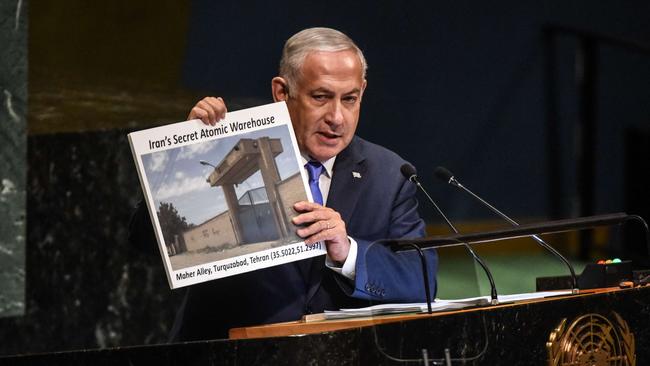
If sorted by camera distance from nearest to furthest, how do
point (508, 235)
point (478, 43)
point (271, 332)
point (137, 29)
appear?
point (271, 332)
point (508, 235)
point (137, 29)
point (478, 43)

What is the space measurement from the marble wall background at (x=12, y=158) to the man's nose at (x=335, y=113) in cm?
161

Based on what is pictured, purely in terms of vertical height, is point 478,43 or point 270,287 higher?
point 478,43

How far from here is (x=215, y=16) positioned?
15.7 feet

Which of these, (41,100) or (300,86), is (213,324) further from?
(41,100)

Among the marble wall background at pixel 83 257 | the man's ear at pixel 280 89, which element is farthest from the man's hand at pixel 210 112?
the marble wall background at pixel 83 257

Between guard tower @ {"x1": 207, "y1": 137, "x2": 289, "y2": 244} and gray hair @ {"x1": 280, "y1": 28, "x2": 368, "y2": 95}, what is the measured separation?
526 millimetres

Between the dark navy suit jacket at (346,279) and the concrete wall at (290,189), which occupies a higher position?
the concrete wall at (290,189)

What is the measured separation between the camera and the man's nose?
292 cm

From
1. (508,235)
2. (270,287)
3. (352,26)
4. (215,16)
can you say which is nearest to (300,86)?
(270,287)

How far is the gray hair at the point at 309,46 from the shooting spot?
2.95 meters

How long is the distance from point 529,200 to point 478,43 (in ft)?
2.97

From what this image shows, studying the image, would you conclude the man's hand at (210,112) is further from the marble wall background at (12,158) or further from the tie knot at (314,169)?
the marble wall background at (12,158)

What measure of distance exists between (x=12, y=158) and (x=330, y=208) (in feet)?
5.78

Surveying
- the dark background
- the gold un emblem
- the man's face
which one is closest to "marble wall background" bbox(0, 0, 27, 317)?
the dark background
